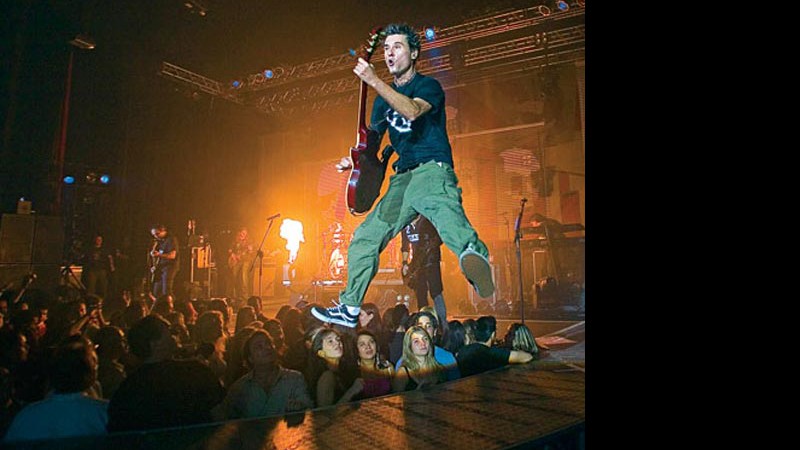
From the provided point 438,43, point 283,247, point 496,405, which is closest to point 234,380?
point 496,405

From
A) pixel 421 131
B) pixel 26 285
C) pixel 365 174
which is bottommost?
pixel 26 285

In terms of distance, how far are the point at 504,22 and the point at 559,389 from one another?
258 centimetres

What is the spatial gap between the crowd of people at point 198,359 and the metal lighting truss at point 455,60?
4.95ft

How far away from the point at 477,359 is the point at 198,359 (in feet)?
5.04

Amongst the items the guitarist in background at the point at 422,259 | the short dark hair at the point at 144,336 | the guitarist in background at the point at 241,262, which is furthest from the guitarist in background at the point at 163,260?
the guitarist in background at the point at 422,259

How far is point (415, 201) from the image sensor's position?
256 centimetres

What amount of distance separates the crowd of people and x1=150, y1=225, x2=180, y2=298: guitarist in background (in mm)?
94

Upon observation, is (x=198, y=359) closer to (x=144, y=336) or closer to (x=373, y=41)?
(x=144, y=336)

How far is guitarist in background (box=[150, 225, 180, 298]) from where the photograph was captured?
268 centimetres

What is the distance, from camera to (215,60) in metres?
3.14

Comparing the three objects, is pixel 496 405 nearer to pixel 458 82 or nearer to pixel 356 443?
pixel 356 443

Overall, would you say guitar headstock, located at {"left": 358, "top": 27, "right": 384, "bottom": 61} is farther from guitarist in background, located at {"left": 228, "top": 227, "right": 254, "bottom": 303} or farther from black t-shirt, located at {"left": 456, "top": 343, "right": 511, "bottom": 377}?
black t-shirt, located at {"left": 456, "top": 343, "right": 511, "bottom": 377}

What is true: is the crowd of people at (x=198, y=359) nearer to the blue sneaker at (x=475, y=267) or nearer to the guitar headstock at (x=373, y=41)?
the blue sneaker at (x=475, y=267)

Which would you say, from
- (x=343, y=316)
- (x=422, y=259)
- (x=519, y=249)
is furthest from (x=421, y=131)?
(x=519, y=249)
